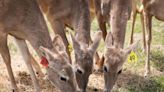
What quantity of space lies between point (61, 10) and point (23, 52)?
1149 mm

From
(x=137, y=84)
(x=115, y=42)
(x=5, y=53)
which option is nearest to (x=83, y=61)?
(x=115, y=42)

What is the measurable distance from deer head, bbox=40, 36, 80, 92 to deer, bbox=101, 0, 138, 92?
704mm

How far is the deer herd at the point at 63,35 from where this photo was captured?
25.3ft

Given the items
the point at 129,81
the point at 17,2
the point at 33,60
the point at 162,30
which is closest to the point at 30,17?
the point at 17,2

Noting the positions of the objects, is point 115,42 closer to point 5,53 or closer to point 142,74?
point 142,74

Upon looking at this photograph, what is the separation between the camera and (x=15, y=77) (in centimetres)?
973

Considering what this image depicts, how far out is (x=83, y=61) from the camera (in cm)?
793

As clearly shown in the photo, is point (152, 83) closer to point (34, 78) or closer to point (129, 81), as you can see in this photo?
point (129, 81)

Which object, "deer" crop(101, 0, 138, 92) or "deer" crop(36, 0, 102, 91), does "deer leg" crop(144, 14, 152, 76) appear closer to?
"deer" crop(101, 0, 138, 92)

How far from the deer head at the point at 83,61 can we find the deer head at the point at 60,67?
35cm

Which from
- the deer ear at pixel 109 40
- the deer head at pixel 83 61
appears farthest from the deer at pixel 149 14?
the deer head at pixel 83 61

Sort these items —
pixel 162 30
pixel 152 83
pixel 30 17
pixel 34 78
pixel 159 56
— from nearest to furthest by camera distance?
pixel 30 17
pixel 34 78
pixel 152 83
pixel 159 56
pixel 162 30

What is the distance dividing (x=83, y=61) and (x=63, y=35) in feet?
5.72

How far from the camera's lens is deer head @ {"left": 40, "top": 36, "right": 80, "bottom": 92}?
7562mm
